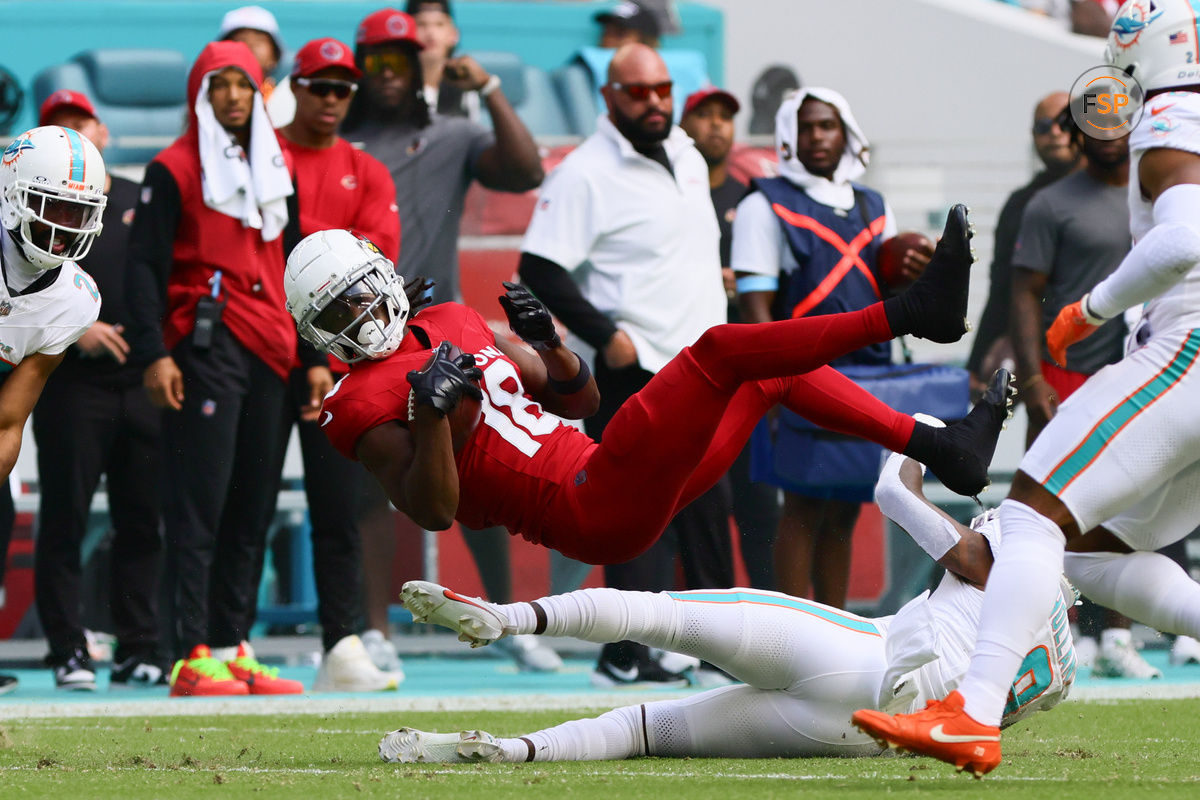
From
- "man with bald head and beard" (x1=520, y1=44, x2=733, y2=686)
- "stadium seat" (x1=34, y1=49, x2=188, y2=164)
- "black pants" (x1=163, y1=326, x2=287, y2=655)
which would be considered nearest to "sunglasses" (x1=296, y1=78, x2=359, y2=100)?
"man with bald head and beard" (x1=520, y1=44, x2=733, y2=686)

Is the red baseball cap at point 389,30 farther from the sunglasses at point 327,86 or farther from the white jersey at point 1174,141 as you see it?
the white jersey at point 1174,141

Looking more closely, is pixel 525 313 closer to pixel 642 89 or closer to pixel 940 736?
pixel 940 736

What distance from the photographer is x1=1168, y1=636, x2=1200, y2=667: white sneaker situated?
A: 7.30 meters

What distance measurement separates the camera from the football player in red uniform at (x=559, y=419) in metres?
4.14

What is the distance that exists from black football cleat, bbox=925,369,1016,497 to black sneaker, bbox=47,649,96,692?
3705 millimetres

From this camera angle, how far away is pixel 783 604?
4.20 meters

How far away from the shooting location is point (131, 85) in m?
12.3

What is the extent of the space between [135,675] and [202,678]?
0.66m

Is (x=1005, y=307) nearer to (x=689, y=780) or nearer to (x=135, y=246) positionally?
(x=135, y=246)

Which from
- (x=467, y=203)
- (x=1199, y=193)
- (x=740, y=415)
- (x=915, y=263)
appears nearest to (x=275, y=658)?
(x=467, y=203)

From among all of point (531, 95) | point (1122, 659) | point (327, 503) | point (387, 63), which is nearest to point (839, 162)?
point (387, 63)

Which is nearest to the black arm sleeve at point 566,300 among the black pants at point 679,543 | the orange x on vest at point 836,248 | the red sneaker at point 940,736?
the black pants at point 679,543

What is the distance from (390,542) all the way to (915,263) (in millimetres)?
2427

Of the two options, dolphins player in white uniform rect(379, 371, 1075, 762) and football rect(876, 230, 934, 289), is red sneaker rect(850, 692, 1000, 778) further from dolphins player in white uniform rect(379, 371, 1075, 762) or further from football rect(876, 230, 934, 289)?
football rect(876, 230, 934, 289)
